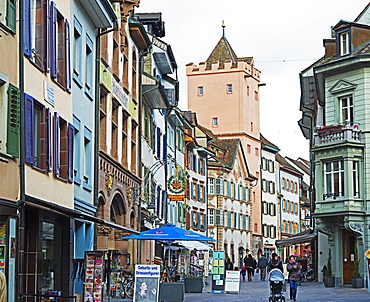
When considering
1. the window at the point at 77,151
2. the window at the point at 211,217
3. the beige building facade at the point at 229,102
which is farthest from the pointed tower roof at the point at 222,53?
the window at the point at 77,151

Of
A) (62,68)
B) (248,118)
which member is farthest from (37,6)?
(248,118)

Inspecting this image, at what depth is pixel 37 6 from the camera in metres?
20.3

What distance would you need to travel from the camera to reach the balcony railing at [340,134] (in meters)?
41.2

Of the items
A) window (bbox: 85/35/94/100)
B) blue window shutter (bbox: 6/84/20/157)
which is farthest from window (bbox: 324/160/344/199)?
blue window shutter (bbox: 6/84/20/157)

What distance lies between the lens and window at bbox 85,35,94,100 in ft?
88.0

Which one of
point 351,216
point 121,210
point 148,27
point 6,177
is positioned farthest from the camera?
point 148,27

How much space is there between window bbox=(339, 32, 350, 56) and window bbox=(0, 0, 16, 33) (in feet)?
92.4

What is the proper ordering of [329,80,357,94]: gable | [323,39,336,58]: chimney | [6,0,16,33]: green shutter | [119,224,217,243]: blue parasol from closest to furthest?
[6,0,16,33]: green shutter < [119,224,217,243]: blue parasol < [329,80,357,94]: gable < [323,39,336,58]: chimney

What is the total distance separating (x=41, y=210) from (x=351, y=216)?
78.3ft

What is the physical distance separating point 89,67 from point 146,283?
8.76 metres

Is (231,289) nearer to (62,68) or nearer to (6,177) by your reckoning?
(62,68)

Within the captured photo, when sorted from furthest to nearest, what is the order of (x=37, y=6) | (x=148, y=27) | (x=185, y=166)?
(x=185, y=166)
(x=148, y=27)
(x=37, y=6)

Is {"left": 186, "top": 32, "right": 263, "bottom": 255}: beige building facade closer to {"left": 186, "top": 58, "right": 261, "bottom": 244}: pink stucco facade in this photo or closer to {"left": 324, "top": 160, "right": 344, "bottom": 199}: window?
{"left": 186, "top": 58, "right": 261, "bottom": 244}: pink stucco facade

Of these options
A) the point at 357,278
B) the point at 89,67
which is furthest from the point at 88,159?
the point at 357,278
